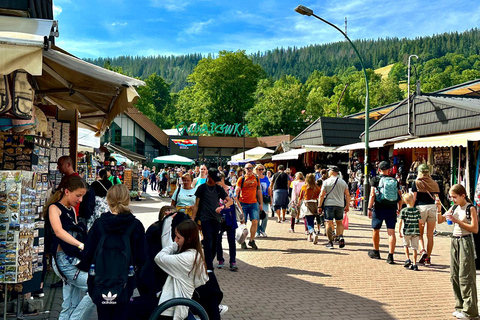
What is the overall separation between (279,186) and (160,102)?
8332cm

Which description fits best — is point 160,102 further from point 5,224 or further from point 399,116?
point 5,224

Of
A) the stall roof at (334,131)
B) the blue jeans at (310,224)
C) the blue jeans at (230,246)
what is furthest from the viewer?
the stall roof at (334,131)

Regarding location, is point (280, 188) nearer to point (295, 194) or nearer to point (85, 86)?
point (295, 194)

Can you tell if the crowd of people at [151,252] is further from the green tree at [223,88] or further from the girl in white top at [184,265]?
the green tree at [223,88]

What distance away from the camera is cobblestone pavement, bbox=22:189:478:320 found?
5738 mm

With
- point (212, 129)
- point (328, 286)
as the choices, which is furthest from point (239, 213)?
point (212, 129)

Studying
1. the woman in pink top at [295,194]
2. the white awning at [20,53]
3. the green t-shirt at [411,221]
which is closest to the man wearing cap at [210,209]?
the green t-shirt at [411,221]

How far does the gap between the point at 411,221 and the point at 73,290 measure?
6147 mm

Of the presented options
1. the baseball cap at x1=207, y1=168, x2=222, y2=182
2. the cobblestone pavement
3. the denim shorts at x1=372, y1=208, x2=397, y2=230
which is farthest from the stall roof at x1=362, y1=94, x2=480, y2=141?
the baseball cap at x1=207, y1=168, x2=222, y2=182

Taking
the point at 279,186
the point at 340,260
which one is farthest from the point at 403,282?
the point at 279,186

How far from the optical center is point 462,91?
26188 mm

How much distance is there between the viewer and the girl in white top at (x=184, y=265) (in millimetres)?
4039

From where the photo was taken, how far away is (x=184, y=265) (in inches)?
159

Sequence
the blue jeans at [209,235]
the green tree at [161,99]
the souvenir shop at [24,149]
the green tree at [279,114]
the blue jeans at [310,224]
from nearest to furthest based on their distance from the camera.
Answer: the souvenir shop at [24,149]
the blue jeans at [209,235]
the blue jeans at [310,224]
the green tree at [279,114]
the green tree at [161,99]
